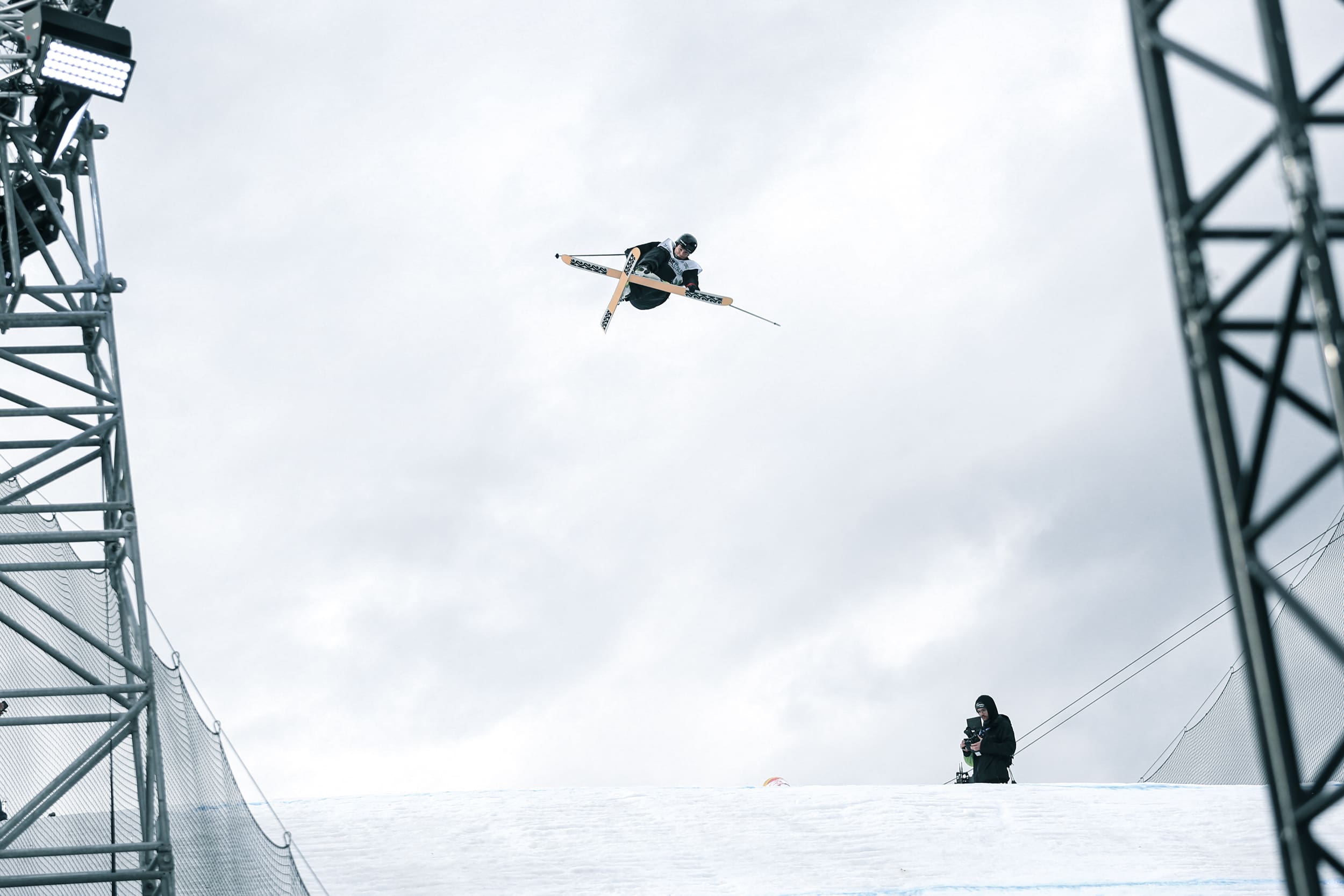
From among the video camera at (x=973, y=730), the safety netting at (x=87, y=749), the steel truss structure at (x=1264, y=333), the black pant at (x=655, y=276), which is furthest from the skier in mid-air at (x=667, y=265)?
the steel truss structure at (x=1264, y=333)

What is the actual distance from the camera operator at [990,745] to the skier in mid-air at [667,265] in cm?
597

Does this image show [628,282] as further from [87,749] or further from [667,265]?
[87,749]

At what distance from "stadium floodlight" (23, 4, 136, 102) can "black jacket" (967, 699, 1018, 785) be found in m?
8.83

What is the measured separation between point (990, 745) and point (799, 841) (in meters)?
2.19

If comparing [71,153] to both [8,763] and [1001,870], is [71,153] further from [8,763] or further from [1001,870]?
[1001,870]

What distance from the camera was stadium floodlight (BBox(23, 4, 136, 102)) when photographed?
1162 cm

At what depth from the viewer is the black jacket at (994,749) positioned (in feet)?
49.2

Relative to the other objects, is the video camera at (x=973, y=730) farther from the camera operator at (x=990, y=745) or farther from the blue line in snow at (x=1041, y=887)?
the blue line in snow at (x=1041, y=887)

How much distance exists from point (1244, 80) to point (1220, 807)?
999 cm

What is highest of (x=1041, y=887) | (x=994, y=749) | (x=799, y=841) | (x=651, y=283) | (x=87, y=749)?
(x=651, y=283)

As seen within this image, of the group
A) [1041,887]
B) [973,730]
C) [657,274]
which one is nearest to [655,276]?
[657,274]

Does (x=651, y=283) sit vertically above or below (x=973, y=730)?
above

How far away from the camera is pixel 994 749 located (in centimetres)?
1517

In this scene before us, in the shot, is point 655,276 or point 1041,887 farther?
point 655,276
